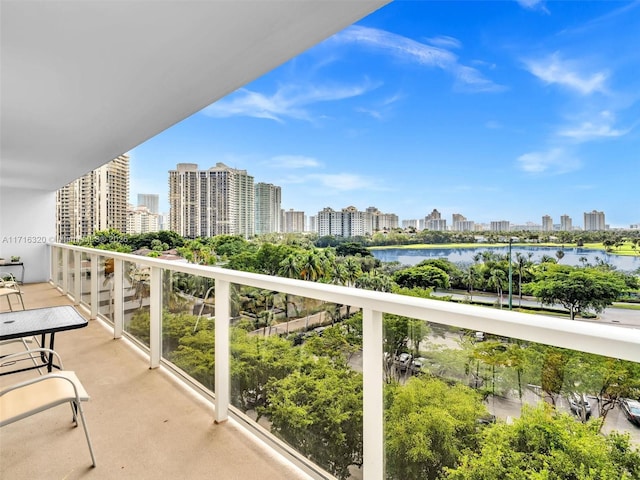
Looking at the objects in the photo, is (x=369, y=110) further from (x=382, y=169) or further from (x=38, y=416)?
(x=38, y=416)

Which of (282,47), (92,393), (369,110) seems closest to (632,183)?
(282,47)

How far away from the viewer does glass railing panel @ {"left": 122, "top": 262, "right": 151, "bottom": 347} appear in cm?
341

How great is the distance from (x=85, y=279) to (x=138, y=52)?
453cm

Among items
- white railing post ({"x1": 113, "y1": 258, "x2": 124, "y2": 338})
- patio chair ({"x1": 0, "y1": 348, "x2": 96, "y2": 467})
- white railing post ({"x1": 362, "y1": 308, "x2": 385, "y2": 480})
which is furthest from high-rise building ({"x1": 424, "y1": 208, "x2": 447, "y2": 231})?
patio chair ({"x1": 0, "y1": 348, "x2": 96, "y2": 467})

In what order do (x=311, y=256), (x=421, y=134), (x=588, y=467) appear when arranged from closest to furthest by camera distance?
(x=588, y=467)
(x=311, y=256)
(x=421, y=134)

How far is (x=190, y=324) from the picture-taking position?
2793 millimetres

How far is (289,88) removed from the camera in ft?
104

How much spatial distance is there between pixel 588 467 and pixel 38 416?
3153 millimetres

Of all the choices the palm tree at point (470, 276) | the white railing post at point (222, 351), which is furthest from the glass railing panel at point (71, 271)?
the palm tree at point (470, 276)

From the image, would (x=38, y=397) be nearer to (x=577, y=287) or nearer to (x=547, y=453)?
(x=547, y=453)

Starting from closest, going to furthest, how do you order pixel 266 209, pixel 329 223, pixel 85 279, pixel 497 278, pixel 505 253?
pixel 85 279, pixel 497 278, pixel 505 253, pixel 329 223, pixel 266 209

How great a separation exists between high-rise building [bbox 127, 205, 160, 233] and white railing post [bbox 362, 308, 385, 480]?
11.8 metres

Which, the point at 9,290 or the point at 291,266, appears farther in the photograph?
Answer: the point at 291,266

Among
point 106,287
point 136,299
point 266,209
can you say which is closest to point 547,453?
point 136,299
